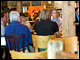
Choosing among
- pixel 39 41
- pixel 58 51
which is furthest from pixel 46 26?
pixel 58 51

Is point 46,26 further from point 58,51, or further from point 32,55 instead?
point 58,51

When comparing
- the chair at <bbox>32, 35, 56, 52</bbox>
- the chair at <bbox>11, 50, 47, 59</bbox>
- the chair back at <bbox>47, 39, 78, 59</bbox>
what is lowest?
the chair at <bbox>32, 35, 56, 52</bbox>

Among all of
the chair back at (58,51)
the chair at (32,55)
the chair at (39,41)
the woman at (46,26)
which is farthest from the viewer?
the woman at (46,26)

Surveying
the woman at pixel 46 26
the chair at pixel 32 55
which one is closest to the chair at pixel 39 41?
the woman at pixel 46 26

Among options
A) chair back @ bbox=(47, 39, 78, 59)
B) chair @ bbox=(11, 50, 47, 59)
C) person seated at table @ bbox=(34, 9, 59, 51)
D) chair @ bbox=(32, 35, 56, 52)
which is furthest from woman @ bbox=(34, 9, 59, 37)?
chair back @ bbox=(47, 39, 78, 59)

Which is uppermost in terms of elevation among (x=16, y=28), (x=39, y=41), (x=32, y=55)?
(x=16, y=28)

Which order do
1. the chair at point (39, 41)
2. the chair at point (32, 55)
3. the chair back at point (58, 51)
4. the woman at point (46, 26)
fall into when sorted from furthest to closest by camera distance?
the woman at point (46, 26)
the chair at point (39, 41)
the chair at point (32, 55)
the chair back at point (58, 51)

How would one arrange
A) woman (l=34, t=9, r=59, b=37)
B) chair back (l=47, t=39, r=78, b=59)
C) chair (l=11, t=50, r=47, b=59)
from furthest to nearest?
1. woman (l=34, t=9, r=59, b=37)
2. chair (l=11, t=50, r=47, b=59)
3. chair back (l=47, t=39, r=78, b=59)

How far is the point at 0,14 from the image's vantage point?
3.82 metres

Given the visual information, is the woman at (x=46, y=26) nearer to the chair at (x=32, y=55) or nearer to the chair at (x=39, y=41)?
the chair at (x=39, y=41)

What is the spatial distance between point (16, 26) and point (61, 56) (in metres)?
2.00

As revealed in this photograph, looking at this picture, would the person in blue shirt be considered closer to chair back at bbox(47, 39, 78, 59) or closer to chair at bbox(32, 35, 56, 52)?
chair at bbox(32, 35, 56, 52)

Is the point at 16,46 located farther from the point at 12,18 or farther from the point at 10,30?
the point at 12,18

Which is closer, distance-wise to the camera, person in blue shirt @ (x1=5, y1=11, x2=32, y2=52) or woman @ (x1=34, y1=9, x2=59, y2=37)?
person in blue shirt @ (x1=5, y1=11, x2=32, y2=52)
